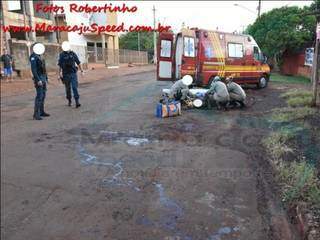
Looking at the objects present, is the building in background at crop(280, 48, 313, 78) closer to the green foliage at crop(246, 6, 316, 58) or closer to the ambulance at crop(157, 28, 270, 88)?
the green foliage at crop(246, 6, 316, 58)

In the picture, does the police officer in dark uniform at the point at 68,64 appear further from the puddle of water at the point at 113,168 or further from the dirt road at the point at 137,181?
the puddle of water at the point at 113,168

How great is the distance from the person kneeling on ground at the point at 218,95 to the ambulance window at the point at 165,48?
11.8ft

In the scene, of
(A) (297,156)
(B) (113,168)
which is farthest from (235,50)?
(B) (113,168)

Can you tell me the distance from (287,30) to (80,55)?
56.6 ft

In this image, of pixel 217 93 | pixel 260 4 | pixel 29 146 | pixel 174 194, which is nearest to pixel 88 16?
pixel 260 4

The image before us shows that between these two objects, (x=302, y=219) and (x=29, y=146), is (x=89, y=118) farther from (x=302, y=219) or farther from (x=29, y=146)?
(x=302, y=219)

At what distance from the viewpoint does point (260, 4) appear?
35344 millimetres

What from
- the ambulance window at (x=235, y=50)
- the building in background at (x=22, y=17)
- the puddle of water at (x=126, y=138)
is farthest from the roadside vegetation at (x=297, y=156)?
the building in background at (x=22, y=17)

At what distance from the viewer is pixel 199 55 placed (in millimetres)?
13039

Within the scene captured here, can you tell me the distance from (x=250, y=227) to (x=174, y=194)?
1.08 metres

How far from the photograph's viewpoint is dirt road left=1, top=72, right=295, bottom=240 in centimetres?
363

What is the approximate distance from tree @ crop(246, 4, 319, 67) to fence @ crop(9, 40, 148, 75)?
602 inches

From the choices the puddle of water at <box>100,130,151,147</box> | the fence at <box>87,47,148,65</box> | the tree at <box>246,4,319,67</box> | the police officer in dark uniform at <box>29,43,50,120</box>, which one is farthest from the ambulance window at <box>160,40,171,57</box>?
the fence at <box>87,47,148,65</box>

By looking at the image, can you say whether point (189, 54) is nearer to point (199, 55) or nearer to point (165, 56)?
point (199, 55)
